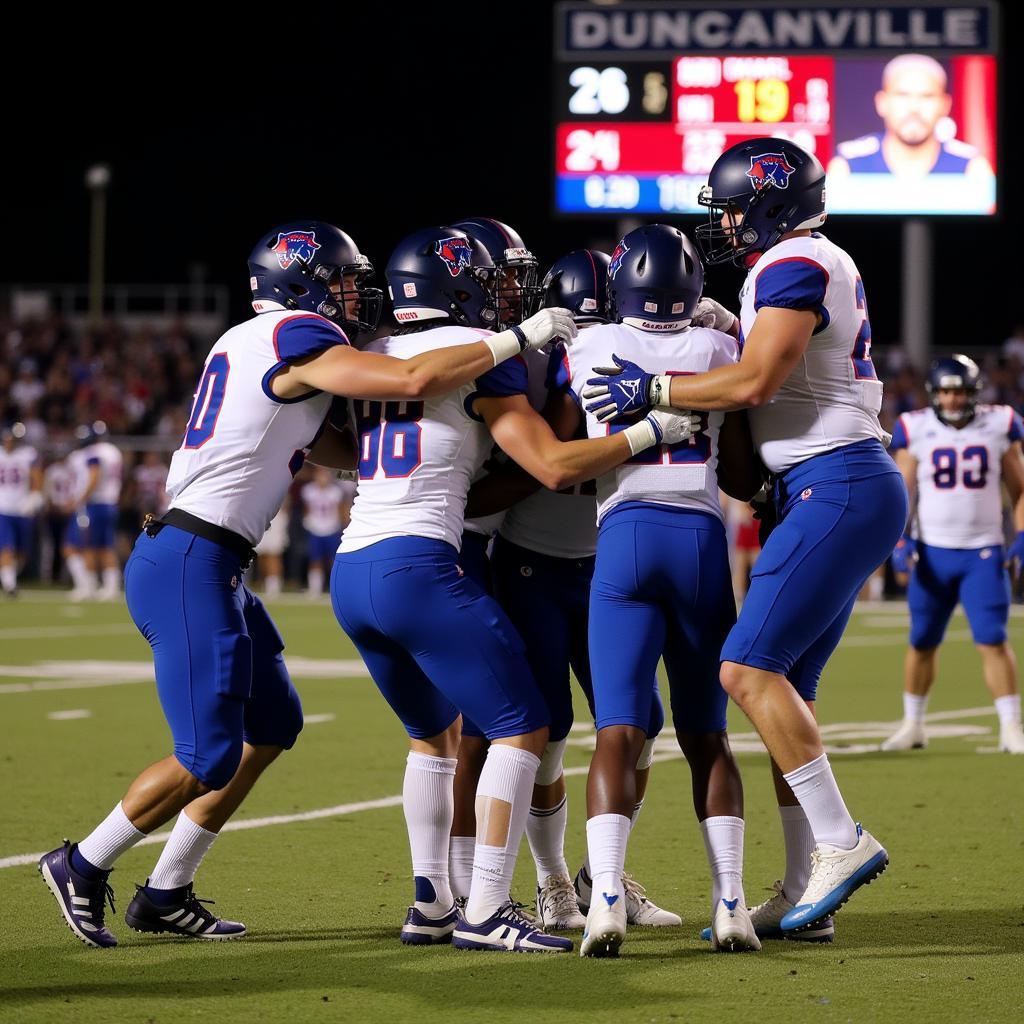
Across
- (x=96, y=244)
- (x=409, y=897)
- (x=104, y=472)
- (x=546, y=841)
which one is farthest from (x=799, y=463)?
(x=96, y=244)

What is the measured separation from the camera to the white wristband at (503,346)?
4.52 meters

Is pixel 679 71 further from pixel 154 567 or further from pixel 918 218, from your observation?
pixel 154 567

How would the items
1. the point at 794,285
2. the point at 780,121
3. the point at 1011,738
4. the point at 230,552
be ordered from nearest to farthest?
the point at 794,285 → the point at 230,552 → the point at 1011,738 → the point at 780,121

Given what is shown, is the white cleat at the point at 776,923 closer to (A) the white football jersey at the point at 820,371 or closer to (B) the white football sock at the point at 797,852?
(B) the white football sock at the point at 797,852

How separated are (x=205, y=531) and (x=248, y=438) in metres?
0.27

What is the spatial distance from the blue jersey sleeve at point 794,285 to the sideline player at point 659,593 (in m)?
0.22

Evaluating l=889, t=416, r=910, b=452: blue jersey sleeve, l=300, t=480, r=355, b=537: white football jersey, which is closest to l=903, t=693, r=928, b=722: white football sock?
l=889, t=416, r=910, b=452: blue jersey sleeve

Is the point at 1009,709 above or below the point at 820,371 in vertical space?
below

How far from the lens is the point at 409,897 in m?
5.31

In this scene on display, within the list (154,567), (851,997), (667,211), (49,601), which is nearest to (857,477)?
(851,997)

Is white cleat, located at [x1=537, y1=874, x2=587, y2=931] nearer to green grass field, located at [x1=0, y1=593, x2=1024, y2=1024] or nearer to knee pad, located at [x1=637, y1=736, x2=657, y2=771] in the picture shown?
green grass field, located at [x1=0, y1=593, x2=1024, y2=1024]

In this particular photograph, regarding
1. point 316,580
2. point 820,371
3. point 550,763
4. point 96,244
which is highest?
point 96,244

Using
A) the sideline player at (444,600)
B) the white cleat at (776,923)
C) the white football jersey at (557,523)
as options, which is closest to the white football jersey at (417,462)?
the sideline player at (444,600)

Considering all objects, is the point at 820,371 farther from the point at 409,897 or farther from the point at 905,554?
the point at 905,554
